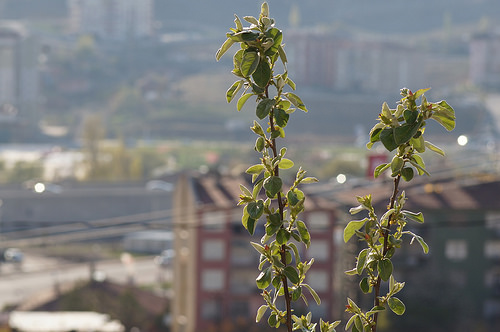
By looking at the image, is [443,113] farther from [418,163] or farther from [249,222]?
[249,222]

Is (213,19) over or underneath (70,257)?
over

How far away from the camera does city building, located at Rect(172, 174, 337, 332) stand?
1783cm

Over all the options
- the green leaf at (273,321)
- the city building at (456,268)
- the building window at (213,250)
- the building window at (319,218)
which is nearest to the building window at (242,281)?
the building window at (213,250)

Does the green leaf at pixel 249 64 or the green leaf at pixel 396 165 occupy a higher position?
the green leaf at pixel 249 64

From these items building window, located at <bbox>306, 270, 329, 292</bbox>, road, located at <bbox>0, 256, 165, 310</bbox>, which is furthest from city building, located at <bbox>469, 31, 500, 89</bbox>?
building window, located at <bbox>306, 270, 329, 292</bbox>

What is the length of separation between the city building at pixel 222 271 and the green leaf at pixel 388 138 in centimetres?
1680

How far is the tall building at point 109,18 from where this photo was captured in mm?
70562

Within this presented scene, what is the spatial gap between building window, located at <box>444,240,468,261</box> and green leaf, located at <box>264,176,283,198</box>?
19.0m

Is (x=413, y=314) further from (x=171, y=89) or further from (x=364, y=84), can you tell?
(x=364, y=84)

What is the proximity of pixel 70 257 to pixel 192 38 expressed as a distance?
39756 millimetres

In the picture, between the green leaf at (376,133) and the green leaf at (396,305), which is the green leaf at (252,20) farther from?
the green leaf at (396,305)

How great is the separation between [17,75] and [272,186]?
54.7 meters

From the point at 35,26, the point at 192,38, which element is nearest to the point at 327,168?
the point at 192,38

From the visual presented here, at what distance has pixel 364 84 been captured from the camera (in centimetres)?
6525
